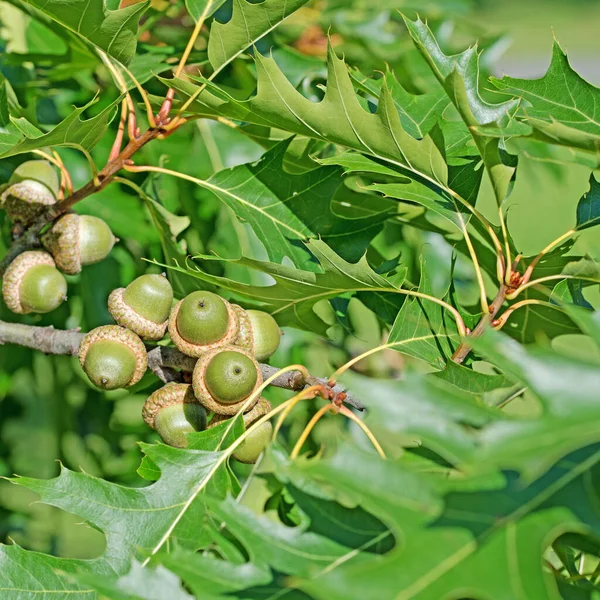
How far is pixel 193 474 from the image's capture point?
1.10m

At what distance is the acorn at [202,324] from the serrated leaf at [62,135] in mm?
286

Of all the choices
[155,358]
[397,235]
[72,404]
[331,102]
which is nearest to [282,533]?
[155,358]

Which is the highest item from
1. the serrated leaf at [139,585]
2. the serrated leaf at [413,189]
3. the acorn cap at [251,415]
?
the serrated leaf at [413,189]

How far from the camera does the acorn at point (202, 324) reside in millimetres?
1192

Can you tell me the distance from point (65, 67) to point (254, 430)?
1035mm

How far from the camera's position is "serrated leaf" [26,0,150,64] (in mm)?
1195

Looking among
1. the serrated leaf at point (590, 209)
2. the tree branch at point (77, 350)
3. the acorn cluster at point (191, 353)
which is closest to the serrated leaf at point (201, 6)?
the acorn cluster at point (191, 353)

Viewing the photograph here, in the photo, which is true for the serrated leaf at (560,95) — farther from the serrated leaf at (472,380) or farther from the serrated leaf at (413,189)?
the serrated leaf at (472,380)

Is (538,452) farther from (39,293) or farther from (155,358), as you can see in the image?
(39,293)

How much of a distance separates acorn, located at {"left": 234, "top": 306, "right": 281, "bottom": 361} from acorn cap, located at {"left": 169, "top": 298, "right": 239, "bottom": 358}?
15 mm

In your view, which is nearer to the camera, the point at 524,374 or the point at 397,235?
the point at 524,374

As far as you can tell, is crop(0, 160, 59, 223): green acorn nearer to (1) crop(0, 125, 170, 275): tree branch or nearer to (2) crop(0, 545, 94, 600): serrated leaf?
(1) crop(0, 125, 170, 275): tree branch

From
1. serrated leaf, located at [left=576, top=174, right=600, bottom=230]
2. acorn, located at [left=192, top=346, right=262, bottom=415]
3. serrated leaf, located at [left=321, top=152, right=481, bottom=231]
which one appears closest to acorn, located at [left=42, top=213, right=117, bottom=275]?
acorn, located at [left=192, top=346, right=262, bottom=415]

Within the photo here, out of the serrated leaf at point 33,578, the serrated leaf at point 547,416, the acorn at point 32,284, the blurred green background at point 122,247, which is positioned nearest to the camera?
the serrated leaf at point 547,416
